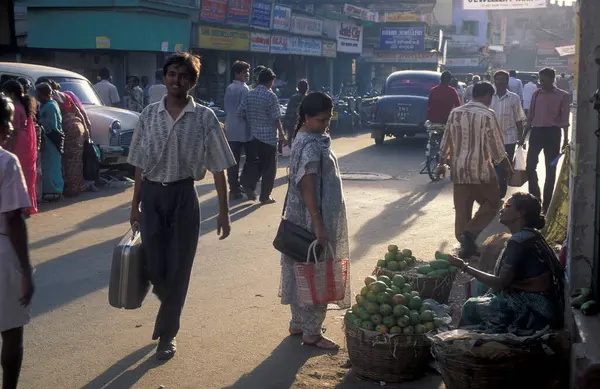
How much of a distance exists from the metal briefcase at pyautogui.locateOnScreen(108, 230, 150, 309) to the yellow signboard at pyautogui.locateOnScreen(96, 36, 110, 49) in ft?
55.9

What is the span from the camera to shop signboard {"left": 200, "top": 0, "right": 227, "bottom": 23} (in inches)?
949

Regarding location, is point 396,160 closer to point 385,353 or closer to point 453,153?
point 453,153

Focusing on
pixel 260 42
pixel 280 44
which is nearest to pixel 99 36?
pixel 260 42

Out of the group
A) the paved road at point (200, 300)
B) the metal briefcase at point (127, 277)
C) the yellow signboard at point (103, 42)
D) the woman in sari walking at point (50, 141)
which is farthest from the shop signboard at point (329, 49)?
the metal briefcase at point (127, 277)

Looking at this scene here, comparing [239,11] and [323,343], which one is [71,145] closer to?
[323,343]

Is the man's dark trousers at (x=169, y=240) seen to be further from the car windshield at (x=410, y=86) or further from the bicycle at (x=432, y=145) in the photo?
the car windshield at (x=410, y=86)

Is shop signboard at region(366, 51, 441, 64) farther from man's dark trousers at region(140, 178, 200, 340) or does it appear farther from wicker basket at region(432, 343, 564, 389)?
wicker basket at region(432, 343, 564, 389)

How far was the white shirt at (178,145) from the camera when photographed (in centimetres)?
519

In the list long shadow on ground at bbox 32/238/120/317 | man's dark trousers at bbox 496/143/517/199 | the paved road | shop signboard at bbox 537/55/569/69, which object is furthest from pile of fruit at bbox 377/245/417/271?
shop signboard at bbox 537/55/569/69

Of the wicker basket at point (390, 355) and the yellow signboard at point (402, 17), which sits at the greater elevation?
the yellow signboard at point (402, 17)

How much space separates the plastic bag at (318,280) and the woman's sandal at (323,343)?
41cm

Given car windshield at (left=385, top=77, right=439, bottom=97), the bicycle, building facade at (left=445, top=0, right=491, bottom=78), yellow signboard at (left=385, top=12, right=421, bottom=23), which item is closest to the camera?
the bicycle

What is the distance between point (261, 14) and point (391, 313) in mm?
23829

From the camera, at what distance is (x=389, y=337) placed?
4867mm
